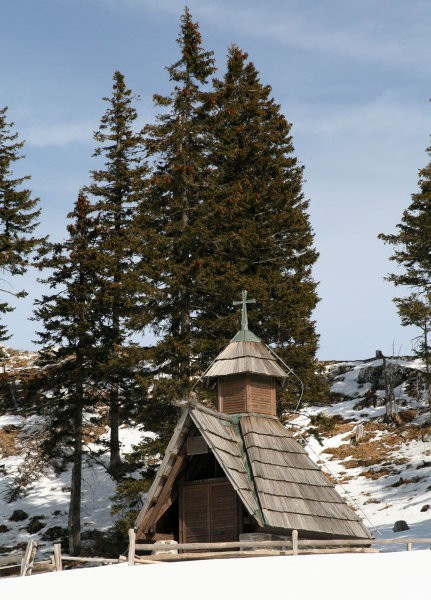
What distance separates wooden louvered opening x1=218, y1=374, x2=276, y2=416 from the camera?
27953 millimetres

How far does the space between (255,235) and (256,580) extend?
1944 cm

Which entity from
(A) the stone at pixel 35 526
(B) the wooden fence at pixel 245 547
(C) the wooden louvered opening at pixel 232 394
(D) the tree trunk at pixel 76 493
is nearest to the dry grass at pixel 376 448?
(D) the tree trunk at pixel 76 493

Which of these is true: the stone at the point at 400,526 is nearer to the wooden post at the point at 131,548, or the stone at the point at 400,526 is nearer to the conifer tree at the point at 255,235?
the conifer tree at the point at 255,235

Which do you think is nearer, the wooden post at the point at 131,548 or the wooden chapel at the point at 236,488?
the wooden post at the point at 131,548

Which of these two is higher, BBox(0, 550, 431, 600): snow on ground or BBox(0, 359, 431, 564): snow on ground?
BBox(0, 359, 431, 564): snow on ground

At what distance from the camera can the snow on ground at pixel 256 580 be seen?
60.1ft

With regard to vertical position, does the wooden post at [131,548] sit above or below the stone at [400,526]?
below

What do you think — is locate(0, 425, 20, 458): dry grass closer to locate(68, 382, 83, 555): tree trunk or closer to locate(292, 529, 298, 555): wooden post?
locate(68, 382, 83, 555): tree trunk

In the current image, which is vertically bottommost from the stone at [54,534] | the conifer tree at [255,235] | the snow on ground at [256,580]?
the snow on ground at [256,580]

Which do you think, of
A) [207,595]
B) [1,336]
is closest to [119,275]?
[1,336]

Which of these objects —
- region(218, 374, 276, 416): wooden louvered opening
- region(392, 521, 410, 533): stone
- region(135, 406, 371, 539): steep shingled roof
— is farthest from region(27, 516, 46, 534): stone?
region(392, 521, 410, 533): stone

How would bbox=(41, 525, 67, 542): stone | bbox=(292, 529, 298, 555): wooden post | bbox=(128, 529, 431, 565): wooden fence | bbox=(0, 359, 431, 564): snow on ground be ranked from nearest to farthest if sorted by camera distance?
bbox=(128, 529, 431, 565): wooden fence → bbox=(292, 529, 298, 555): wooden post → bbox=(0, 359, 431, 564): snow on ground → bbox=(41, 525, 67, 542): stone

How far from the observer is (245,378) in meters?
28.1

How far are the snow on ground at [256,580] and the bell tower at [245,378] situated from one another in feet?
20.4
